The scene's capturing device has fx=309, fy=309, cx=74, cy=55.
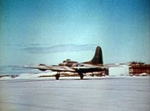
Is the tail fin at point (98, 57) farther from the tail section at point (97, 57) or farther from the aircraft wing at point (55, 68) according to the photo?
the aircraft wing at point (55, 68)

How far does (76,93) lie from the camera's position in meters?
2.55

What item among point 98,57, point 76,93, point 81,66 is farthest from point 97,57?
point 76,93

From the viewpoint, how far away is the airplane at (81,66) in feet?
8.45

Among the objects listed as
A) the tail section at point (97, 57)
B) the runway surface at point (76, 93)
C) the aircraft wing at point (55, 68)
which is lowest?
the runway surface at point (76, 93)

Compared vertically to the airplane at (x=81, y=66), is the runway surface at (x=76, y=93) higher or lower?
lower

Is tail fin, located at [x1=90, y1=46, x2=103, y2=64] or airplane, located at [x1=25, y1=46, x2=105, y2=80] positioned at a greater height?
tail fin, located at [x1=90, y1=46, x2=103, y2=64]

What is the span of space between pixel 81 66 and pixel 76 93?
0.23 m

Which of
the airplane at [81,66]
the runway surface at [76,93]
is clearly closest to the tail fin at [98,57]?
the airplane at [81,66]

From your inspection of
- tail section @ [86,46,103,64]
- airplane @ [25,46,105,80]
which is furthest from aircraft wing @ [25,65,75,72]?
tail section @ [86,46,103,64]

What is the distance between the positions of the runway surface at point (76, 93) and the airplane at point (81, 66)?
83 millimetres

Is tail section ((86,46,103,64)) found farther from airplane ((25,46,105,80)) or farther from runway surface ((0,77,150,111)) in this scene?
runway surface ((0,77,150,111))

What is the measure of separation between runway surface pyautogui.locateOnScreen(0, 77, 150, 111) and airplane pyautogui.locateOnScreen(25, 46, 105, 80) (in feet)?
0.27

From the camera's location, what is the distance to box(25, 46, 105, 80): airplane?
2576mm

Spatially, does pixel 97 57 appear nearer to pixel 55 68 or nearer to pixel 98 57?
pixel 98 57
